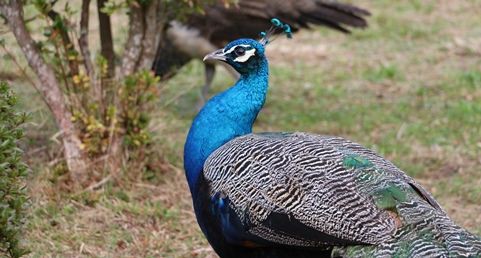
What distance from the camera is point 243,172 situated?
12.2 feet

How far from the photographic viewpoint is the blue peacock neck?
13.5 feet

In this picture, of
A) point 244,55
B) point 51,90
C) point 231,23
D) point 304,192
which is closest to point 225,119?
point 244,55

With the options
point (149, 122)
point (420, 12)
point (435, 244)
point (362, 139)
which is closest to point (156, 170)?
point (149, 122)

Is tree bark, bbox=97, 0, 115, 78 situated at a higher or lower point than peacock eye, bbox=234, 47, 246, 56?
lower

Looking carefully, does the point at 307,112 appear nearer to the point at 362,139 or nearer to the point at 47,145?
the point at 362,139

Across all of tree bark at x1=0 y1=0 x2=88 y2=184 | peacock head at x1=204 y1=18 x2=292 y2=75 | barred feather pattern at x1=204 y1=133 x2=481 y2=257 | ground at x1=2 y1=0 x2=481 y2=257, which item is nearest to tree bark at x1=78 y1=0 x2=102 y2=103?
tree bark at x1=0 y1=0 x2=88 y2=184

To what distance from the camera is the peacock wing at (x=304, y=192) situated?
11.0ft

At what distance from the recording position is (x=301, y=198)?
11.4ft

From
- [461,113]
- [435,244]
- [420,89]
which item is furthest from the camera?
[420,89]

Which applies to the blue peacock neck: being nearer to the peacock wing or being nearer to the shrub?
the peacock wing

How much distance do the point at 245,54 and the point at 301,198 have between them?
3.04 ft

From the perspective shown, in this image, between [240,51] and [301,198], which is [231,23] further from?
[301,198]

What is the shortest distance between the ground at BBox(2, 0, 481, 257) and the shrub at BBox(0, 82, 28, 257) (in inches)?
44.5

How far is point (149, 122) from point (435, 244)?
2761mm
